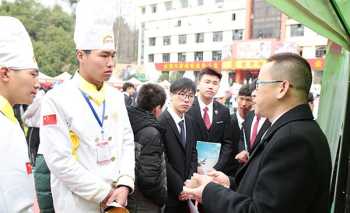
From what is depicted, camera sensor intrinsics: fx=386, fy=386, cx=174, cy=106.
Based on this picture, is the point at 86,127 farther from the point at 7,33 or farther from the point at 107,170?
the point at 7,33

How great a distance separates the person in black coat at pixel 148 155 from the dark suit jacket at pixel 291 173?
105 centimetres

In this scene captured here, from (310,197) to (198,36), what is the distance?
4877cm

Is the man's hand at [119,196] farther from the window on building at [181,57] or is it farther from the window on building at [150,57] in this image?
the window on building at [150,57]

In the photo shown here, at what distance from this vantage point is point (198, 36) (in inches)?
1948

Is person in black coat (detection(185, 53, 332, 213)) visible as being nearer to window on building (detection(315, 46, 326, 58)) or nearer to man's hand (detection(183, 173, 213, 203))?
man's hand (detection(183, 173, 213, 203))

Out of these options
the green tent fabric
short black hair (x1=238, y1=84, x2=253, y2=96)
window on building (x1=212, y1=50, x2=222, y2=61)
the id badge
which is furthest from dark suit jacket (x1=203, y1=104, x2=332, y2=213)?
window on building (x1=212, y1=50, x2=222, y2=61)

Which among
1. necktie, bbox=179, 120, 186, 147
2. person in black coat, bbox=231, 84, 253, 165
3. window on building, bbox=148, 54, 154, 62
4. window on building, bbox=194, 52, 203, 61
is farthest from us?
window on building, bbox=148, 54, 154, 62

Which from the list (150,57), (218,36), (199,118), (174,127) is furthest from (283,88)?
(150,57)

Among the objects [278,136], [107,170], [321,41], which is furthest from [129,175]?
[321,41]

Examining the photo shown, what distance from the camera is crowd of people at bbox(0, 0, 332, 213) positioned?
165 cm

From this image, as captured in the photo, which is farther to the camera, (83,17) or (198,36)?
(198,36)

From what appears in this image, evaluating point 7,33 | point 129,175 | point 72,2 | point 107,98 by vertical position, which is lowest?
point 129,175

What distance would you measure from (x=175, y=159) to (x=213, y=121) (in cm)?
90

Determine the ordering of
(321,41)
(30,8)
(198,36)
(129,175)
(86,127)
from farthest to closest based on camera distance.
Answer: (198,36), (30,8), (321,41), (129,175), (86,127)
